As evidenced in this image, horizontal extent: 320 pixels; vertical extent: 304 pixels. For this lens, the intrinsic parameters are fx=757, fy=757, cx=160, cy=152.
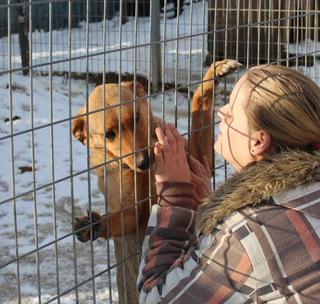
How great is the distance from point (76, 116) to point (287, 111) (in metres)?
0.67

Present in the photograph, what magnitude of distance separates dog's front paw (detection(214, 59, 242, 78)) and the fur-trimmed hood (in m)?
0.99

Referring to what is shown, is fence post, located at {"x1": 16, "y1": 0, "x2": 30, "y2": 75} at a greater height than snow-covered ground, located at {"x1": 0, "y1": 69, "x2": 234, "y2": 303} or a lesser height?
greater

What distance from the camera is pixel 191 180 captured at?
2.59 meters

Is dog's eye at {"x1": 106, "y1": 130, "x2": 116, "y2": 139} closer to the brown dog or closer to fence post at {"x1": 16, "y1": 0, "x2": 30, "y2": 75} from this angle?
the brown dog

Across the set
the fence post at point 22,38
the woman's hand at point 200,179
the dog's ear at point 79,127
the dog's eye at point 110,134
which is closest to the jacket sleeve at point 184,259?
the woman's hand at point 200,179

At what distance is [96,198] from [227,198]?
4.10 metres

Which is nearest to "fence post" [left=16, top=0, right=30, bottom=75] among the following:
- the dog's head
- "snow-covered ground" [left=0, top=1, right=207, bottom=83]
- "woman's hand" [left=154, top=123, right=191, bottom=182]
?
"snow-covered ground" [left=0, top=1, right=207, bottom=83]

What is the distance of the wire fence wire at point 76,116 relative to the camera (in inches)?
91.5

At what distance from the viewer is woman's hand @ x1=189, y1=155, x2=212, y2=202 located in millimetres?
2596

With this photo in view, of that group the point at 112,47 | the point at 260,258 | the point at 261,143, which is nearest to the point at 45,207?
the point at 261,143

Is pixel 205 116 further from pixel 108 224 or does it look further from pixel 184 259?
pixel 184 259

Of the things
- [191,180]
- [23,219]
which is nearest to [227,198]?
[191,180]

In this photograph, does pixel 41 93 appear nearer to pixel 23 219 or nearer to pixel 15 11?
pixel 15 11

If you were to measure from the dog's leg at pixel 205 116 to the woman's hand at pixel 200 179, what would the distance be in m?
0.25
